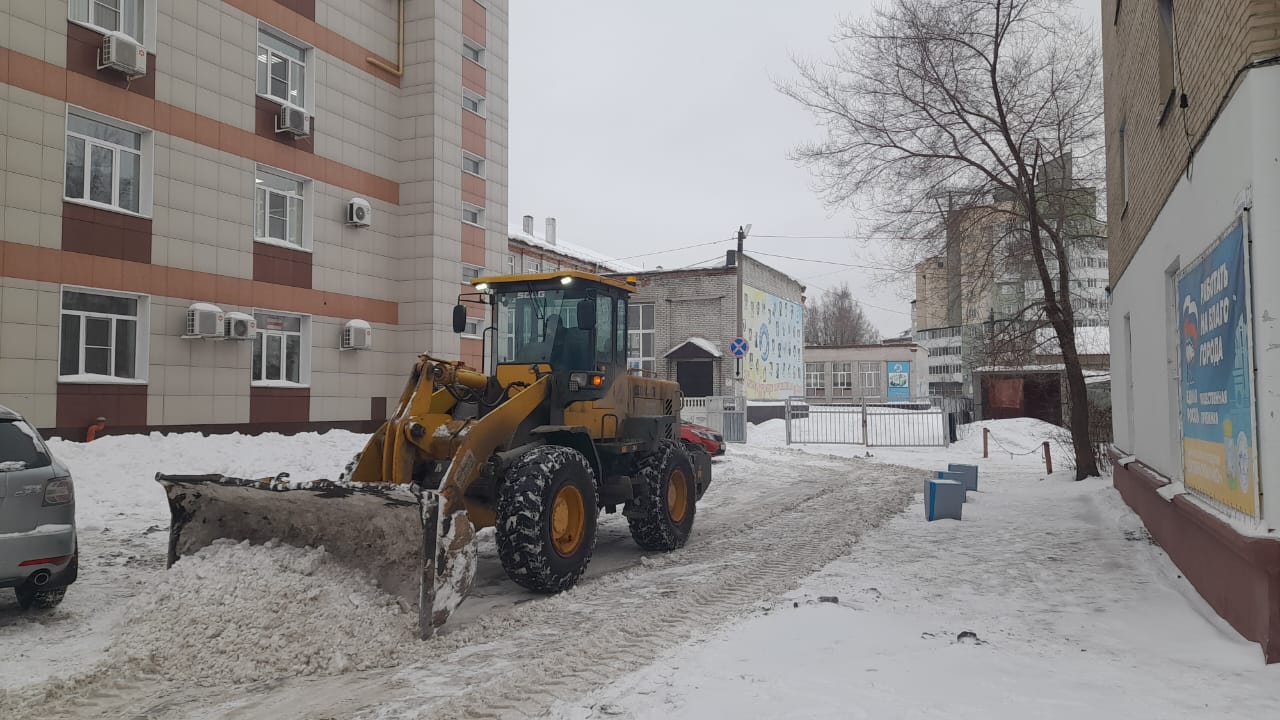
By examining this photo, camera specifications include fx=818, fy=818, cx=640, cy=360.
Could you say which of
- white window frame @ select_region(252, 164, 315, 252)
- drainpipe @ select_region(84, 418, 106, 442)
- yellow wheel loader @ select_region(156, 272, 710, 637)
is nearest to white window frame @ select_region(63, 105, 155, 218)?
white window frame @ select_region(252, 164, 315, 252)

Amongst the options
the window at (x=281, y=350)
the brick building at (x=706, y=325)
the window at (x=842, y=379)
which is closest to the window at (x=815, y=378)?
the window at (x=842, y=379)

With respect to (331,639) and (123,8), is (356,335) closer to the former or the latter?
(123,8)

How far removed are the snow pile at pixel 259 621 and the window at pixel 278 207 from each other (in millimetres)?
12474

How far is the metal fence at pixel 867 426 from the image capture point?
26.0 meters

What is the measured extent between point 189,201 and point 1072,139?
16350mm

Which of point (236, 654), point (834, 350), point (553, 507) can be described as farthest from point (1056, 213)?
point (834, 350)

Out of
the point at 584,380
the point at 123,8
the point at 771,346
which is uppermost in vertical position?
the point at 123,8

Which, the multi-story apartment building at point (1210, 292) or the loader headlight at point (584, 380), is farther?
the loader headlight at point (584, 380)

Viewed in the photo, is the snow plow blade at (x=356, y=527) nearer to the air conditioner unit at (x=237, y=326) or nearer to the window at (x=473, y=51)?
the air conditioner unit at (x=237, y=326)

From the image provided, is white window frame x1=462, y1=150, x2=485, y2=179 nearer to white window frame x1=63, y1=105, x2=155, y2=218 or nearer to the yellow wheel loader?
white window frame x1=63, y1=105, x2=155, y2=218

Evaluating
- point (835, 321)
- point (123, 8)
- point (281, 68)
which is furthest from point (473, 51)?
point (835, 321)

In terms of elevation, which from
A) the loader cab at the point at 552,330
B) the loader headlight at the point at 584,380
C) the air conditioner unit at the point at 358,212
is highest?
the air conditioner unit at the point at 358,212

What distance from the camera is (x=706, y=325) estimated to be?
35.2 metres

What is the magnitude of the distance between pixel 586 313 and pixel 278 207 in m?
12.3
